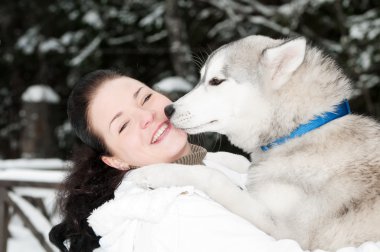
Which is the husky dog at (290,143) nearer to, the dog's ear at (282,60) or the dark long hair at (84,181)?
the dog's ear at (282,60)

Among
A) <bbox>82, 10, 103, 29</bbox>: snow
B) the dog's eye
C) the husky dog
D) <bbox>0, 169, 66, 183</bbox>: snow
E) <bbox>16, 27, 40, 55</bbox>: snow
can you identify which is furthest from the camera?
<bbox>16, 27, 40, 55</bbox>: snow

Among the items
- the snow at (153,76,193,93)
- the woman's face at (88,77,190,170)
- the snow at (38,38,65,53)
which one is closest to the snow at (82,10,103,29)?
the snow at (38,38,65,53)

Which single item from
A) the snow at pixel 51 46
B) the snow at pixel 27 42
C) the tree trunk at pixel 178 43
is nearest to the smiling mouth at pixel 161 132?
the tree trunk at pixel 178 43

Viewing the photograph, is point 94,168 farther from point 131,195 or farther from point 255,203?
point 255,203

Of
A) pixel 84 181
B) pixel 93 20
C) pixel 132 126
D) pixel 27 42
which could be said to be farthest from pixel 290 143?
pixel 27 42

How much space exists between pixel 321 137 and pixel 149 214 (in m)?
0.79

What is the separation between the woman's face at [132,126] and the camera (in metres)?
2.02

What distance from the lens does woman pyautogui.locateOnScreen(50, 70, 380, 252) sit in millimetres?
1547

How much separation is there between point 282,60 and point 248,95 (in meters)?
0.21

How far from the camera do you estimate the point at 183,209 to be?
1.58 meters

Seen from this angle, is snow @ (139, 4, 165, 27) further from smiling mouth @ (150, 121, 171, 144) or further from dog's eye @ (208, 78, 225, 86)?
smiling mouth @ (150, 121, 171, 144)

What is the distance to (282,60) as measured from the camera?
208cm

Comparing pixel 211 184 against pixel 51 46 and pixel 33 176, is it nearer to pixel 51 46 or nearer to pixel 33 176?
pixel 33 176

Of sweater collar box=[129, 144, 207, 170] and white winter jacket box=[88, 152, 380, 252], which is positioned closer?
white winter jacket box=[88, 152, 380, 252]
